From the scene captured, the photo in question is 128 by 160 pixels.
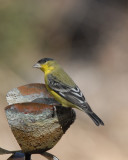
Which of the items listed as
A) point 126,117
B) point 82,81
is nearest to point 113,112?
point 126,117

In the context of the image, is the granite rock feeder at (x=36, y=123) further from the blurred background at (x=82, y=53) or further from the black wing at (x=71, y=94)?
the blurred background at (x=82, y=53)

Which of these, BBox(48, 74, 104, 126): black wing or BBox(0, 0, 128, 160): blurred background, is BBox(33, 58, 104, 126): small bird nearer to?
BBox(48, 74, 104, 126): black wing

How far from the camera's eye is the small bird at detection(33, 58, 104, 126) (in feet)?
11.6

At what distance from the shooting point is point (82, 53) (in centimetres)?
782

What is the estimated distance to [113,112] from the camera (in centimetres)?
666

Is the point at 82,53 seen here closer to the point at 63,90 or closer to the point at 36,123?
the point at 63,90

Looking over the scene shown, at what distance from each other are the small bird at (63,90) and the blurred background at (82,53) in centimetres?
157

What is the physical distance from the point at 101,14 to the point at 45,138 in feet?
19.4

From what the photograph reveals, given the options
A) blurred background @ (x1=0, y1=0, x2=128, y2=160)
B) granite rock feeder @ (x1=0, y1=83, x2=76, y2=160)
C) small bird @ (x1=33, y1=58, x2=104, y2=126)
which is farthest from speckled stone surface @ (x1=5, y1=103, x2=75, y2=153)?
blurred background @ (x1=0, y1=0, x2=128, y2=160)

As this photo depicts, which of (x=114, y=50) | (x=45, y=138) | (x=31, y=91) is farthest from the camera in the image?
(x=114, y=50)

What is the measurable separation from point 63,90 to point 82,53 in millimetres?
4083

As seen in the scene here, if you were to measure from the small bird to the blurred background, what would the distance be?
1.57 meters

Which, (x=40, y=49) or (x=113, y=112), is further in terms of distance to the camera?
(x=40, y=49)

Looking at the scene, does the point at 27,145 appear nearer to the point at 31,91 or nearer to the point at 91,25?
the point at 31,91
